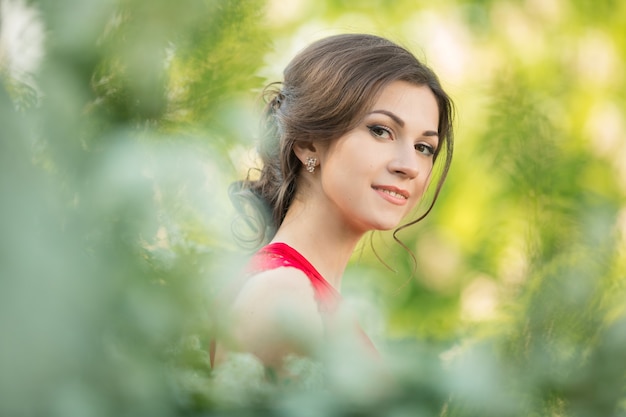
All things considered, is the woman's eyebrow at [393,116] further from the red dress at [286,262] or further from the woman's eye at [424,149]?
the red dress at [286,262]

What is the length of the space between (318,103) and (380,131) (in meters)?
0.13

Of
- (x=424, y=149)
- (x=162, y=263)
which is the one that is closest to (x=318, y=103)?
(x=424, y=149)

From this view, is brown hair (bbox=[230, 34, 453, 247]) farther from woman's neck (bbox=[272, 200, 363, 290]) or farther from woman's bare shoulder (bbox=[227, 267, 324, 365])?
woman's bare shoulder (bbox=[227, 267, 324, 365])

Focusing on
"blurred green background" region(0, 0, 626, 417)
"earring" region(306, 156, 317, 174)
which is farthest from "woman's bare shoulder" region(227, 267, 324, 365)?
"earring" region(306, 156, 317, 174)

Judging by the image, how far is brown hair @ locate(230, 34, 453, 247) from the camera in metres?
1.55

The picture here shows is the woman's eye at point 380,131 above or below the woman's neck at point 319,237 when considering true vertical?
above

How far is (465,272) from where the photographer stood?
571mm

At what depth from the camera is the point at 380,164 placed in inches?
59.9

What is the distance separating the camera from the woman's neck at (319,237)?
1581 mm

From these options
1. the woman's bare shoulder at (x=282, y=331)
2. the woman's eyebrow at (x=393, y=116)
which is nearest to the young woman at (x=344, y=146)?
the woman's eyebrow at (x=393, y=116)

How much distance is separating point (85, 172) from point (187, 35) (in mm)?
99

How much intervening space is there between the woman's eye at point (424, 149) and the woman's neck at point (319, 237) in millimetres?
200

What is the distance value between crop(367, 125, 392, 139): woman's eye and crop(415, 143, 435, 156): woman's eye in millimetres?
91

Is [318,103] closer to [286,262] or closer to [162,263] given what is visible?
[286,262]
